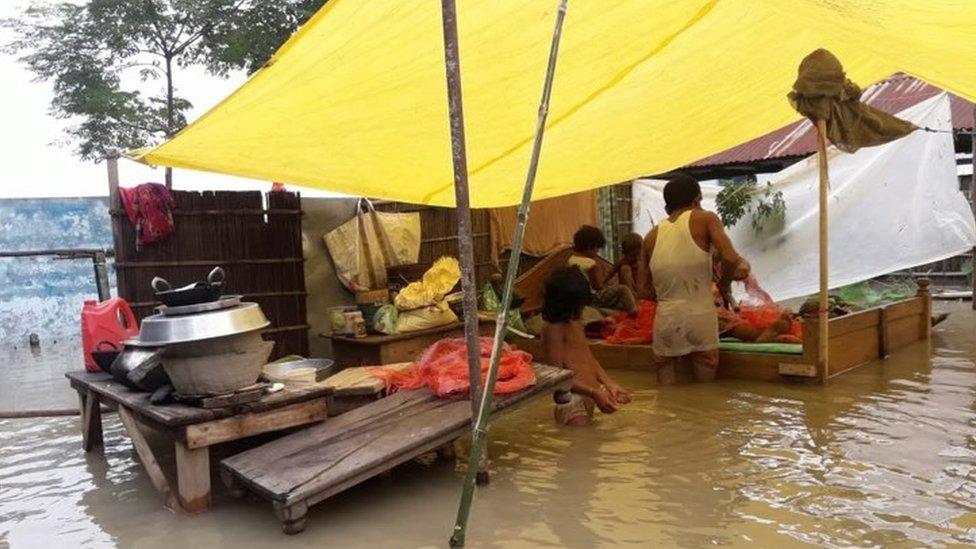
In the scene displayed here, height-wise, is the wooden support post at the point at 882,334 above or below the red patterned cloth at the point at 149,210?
below

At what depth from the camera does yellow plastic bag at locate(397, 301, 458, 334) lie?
667 cm

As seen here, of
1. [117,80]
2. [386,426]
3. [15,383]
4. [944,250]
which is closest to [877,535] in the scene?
[386,426]

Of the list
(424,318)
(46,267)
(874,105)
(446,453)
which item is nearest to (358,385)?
(446,453)

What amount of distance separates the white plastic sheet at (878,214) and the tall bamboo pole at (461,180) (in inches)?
246

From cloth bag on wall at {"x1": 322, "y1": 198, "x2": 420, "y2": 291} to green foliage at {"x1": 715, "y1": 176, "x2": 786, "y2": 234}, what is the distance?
14.3 feet

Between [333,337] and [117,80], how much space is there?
7897mm

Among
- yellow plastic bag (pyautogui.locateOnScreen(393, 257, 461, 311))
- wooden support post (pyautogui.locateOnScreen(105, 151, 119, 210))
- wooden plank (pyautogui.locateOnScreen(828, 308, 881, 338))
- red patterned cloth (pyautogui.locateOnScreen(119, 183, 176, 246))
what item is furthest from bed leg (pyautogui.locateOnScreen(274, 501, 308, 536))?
wooden plank (pyautogui.locateOnScreen(828, 308, 881, 338))

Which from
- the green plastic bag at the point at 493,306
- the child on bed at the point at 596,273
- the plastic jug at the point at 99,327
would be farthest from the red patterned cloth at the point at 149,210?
the child on bed at the point at 596,273

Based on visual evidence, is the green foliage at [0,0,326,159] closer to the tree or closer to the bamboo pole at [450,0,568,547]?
the tree

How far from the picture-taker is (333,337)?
674 cm

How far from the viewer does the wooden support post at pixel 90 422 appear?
4.68m

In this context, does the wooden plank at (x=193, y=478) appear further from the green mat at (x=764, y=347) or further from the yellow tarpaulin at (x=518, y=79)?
the green mat at (x=764, y=347)

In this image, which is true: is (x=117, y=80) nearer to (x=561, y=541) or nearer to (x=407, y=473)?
(x=407, y=473)

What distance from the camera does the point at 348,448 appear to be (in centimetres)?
333
